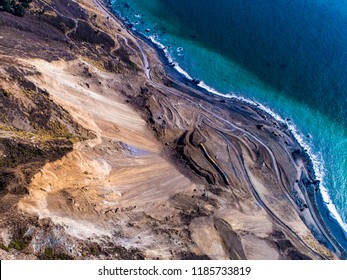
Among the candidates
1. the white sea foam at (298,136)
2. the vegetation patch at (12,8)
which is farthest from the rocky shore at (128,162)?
the vegetation patch at (12,8)

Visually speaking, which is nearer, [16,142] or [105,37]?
[16,142]

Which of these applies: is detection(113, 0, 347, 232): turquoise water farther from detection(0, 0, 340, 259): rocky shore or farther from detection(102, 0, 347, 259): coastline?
detection(0, 0, 340, 259): rocky shore

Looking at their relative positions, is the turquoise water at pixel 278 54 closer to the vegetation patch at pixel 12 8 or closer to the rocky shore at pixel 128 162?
the rocky shore at pixel 128 162

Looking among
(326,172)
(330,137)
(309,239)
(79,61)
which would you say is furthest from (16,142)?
(330,137)

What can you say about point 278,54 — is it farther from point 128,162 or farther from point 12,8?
point 12,8

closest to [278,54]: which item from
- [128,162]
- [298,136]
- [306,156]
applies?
[298,136]

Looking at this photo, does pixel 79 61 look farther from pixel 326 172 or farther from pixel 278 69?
pixel 326 172

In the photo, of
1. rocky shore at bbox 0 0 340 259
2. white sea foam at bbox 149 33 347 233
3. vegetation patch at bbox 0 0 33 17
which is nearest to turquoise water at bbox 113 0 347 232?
white sea foam at bbox 149 33 347 233
